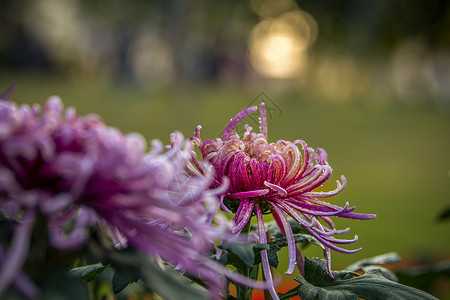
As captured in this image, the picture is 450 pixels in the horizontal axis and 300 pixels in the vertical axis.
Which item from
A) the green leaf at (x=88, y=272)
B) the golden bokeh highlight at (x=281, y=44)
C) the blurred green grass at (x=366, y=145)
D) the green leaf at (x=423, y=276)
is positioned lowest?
the green leaf at (x=88, y=272)

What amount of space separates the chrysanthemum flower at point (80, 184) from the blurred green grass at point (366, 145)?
0.60 meters

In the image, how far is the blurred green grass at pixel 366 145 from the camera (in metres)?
5.50

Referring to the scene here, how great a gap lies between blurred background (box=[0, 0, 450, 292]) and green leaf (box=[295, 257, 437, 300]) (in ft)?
1.53

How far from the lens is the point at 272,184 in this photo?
1.15 meters

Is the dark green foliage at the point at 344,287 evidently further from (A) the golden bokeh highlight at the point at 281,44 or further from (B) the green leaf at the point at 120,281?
(A) the golden bokeh highlight at the point at 281,44

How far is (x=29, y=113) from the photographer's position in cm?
87

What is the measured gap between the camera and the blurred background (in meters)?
9.48

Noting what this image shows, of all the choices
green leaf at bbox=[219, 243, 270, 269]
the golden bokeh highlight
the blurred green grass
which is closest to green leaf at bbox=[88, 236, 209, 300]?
green leaf at bbox=[219, 243, 270, 269]

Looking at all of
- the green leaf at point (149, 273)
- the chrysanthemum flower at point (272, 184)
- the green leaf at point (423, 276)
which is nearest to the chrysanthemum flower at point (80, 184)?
the green leaf at point (149, 273)

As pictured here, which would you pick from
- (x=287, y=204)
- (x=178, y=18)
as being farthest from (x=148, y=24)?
(x=287, y=204)

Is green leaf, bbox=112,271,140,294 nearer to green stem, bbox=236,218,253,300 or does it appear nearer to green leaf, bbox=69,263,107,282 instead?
green leaf, bbox=69,263,107,282

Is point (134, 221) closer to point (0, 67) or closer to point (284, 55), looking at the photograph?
point (0, 67)

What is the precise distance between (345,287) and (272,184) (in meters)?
0.27

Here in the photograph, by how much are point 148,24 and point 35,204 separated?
116 feet
